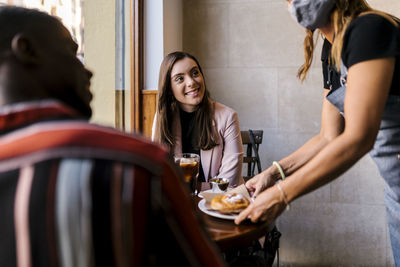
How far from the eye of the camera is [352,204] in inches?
116

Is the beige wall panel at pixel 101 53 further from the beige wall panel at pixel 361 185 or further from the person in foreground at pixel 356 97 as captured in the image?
the beige wall panel at pixel 361 185

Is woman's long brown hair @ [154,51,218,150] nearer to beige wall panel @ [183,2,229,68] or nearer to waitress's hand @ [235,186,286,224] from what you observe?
beige wall panel @ [183,2,229,68]

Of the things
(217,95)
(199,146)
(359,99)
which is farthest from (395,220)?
(217,95)

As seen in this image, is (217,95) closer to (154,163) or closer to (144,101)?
(144,101)

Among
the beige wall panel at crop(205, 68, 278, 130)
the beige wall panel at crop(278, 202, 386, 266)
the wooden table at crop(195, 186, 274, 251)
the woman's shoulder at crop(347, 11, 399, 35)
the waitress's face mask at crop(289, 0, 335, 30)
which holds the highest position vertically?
the waitress's face mask at crop(289, 0, 335, 30)

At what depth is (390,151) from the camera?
118 centimetres

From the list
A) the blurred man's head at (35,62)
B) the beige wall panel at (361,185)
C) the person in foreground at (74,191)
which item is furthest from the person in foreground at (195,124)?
the person in foreground at (74,191)

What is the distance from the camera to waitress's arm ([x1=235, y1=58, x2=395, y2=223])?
93 cm

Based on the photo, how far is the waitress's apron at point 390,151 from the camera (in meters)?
1.12

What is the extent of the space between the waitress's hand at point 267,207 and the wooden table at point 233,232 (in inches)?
1.3

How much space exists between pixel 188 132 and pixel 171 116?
0.56 feet

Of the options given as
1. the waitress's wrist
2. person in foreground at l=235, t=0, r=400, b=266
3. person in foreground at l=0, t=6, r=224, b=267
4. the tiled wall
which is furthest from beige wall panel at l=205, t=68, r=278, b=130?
person in foreground at l=0, t=6, r=224, b=267

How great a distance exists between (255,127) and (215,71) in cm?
69

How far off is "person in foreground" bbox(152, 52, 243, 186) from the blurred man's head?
1585 mm
